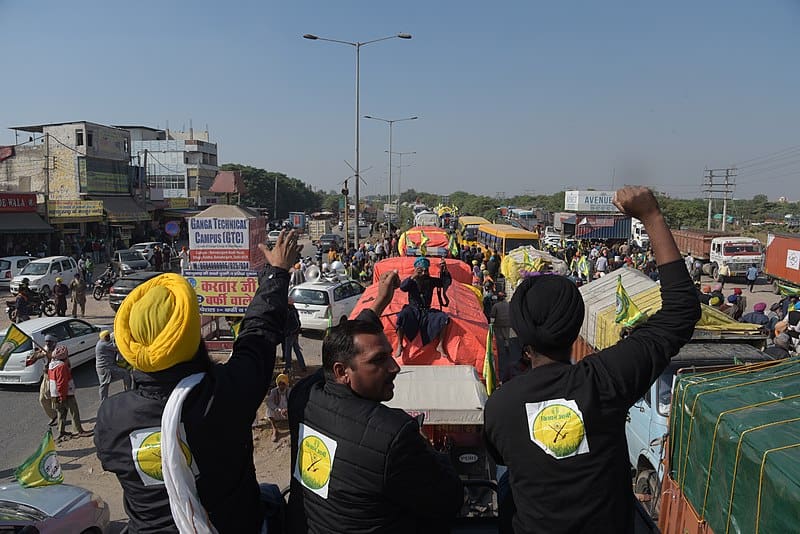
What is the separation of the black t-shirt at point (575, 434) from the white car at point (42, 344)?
38.0 ft

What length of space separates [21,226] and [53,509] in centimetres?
2946

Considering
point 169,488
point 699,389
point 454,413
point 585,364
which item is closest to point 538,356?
point 585,364

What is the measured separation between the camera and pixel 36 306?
18.5 m

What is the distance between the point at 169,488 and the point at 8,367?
37.0ft

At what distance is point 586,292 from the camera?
43.3 ft

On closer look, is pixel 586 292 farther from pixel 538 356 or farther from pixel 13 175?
pixel 13 175

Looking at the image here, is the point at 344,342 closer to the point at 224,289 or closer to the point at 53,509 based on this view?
the point at 53,509

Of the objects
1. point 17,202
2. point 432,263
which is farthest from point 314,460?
point 17,202

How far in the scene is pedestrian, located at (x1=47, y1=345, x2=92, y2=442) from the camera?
9.03 metres

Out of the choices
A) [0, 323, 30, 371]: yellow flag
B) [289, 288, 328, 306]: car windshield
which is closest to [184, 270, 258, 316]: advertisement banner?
[0, 323, 30, 371]: yellow flag

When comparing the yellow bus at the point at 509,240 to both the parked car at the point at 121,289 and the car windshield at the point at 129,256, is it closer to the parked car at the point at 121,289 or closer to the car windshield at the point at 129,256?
the parked car at the point at 121,289

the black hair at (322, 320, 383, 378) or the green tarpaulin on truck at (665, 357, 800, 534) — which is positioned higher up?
the black hair at (322, 320, 383, 378)

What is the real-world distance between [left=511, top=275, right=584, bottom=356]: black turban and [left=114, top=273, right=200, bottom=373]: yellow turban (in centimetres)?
118

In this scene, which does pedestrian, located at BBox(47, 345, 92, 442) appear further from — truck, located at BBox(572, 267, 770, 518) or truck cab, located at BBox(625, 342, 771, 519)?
truck cab, located at BBox(625, 342, 771, 519)
